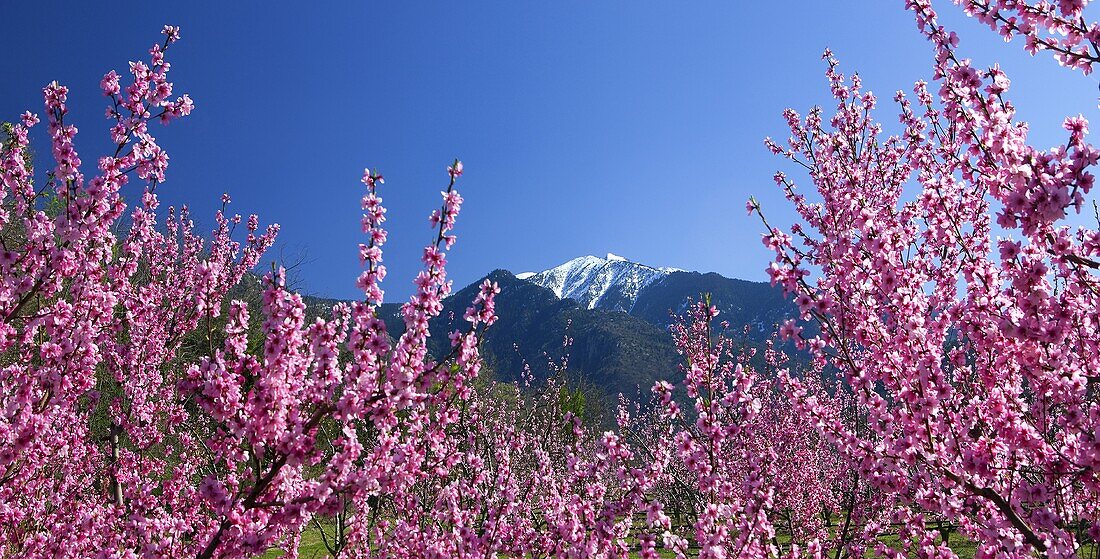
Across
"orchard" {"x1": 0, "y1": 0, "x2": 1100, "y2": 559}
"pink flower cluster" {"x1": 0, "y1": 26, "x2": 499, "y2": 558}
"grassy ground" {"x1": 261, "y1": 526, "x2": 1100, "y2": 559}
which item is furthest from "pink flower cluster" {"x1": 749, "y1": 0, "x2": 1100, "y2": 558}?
"grassy ground" {"x1": 261, "y1": 526, "x2": 1100, "y2": 559}

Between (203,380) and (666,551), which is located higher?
(203,380)

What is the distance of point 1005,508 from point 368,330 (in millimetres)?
3524

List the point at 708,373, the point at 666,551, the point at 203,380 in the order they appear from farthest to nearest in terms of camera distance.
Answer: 1. the point at 666,551
2. the point at 708,373
3. the point at 203,380

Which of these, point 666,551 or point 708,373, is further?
point 666,551

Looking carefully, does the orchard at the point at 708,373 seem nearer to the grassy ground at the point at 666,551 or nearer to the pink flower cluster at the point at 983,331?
the pink flower cluster at the point at 983,331

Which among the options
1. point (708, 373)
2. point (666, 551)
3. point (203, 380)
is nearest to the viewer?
point (203, 380)

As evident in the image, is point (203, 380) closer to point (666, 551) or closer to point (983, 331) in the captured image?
point (983, 331)

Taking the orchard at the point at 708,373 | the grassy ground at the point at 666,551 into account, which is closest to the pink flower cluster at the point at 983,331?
the orchard at the point at 708,373

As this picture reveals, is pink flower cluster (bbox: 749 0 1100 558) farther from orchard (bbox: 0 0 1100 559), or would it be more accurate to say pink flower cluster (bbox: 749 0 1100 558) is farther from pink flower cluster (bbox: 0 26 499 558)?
pink flower cluster (bbox: 0 26 499 558)

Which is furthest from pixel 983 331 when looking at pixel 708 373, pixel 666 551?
Answer: pixel 666 551

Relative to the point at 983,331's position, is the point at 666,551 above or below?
below

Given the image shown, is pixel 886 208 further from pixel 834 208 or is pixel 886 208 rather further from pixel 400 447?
pixel 400 447

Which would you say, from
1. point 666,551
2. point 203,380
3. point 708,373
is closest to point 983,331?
point 708,373

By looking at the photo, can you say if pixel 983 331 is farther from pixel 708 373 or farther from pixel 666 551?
pixel 666 551
